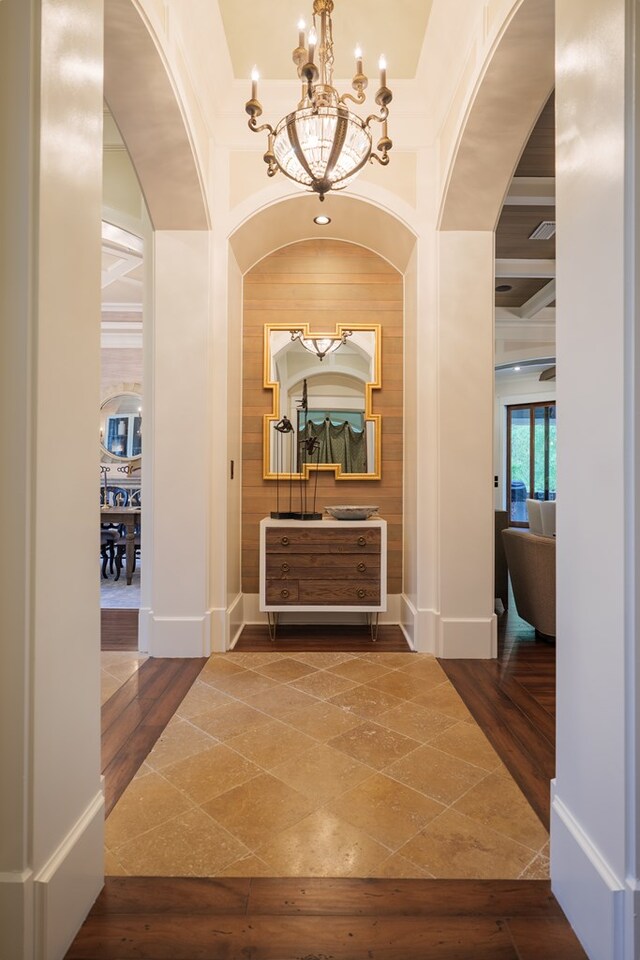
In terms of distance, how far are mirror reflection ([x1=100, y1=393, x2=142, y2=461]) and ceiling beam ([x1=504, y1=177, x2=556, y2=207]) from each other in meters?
5.71

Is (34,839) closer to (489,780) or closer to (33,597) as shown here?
(33,597)

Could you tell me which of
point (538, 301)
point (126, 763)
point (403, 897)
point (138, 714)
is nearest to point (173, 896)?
point (403, 897)

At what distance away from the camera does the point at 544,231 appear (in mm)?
4746

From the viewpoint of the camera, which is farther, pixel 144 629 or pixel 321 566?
pixel 321 566

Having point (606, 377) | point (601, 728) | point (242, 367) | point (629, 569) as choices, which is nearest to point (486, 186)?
point (242, 367)

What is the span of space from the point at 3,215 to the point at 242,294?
306 centimetres

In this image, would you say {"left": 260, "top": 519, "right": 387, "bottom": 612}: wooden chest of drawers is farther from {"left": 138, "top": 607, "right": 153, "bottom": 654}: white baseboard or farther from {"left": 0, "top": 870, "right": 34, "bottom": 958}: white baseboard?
{"left": 0, "top": 870, "right": 34, "bottom": 958}: white baseboard

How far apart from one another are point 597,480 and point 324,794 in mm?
1430

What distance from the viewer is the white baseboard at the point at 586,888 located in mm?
1158

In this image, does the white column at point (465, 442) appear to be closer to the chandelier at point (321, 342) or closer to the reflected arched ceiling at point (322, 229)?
the reflected arched ceiling at point (322, 229)

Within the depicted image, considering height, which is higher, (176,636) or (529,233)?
(529,233)

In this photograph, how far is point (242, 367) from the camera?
13.5 feet

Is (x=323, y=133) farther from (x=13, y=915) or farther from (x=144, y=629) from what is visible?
(x=144, y=629)

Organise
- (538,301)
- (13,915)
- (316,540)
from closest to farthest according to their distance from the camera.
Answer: (13,915), (316,540), (538,301)
